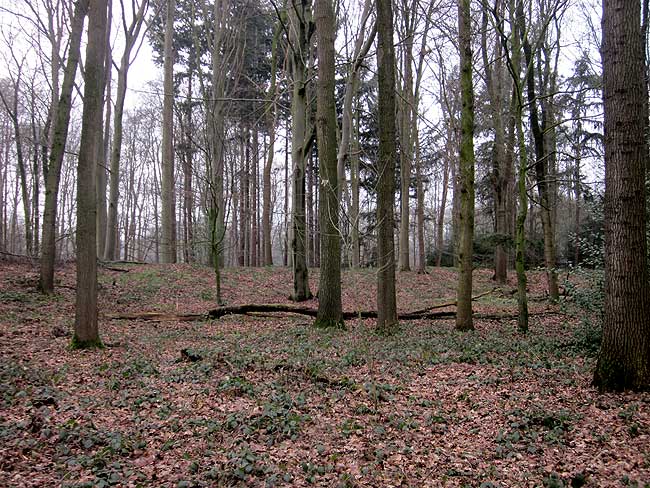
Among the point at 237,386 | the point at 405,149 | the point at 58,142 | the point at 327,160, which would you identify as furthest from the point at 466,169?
the point at 405,149

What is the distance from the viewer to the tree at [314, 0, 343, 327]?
1062cm

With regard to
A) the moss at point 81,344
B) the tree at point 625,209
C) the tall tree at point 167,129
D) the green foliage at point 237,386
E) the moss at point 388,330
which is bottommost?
the green foliage at point 237,386

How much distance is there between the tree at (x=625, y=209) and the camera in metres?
5.18

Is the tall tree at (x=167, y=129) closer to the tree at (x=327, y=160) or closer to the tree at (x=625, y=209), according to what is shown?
the tree at (x=327, y=160)

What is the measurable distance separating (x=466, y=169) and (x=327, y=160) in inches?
127

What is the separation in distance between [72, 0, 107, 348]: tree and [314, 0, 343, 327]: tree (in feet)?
15.8

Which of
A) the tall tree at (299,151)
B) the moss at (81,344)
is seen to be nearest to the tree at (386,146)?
the tall tree at (299,151)

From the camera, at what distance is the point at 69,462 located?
4.02 meters

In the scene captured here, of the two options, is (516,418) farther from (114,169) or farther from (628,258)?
(114,169)

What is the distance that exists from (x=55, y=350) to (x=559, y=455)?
803cm

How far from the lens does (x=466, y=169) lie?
32.4ft

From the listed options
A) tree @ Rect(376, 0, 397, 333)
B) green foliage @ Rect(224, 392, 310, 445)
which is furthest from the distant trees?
green foliage @ Rect(224, 392, 310, 445)

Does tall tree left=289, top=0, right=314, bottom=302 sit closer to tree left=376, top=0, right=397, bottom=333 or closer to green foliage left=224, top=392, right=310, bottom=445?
tree left=376, top=0, right=397, bottom=333

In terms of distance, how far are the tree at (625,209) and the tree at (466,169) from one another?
14.7 feet
